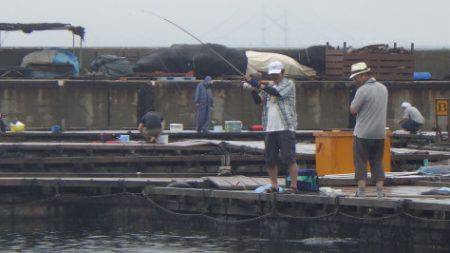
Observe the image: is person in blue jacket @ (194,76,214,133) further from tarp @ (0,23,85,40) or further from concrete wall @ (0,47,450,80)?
concrete wall @ (0,47,450,80)

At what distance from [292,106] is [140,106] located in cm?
1426

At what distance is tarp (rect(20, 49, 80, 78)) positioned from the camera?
29.8 meters

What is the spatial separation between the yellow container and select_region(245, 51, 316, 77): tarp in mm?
14405

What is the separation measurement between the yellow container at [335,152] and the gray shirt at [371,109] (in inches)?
90.2

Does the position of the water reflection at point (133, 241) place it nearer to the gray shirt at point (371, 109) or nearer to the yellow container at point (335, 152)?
the gray shirt at point (371, 109)

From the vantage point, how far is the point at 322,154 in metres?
15.8

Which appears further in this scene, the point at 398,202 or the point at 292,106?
the point at 292,106

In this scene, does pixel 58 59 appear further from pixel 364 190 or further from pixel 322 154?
pixel 364 190

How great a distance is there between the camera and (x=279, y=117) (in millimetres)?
13758

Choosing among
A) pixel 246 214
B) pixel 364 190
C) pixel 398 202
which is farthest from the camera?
pixel 246 214

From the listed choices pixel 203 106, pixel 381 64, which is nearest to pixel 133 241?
pixel 203 106

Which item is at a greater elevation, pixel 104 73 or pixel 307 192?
pixel 104 73

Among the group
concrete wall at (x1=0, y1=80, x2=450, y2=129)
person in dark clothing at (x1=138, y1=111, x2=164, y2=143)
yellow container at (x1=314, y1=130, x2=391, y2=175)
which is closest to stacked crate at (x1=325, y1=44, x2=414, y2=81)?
concrete wall at (x1=0, y1=80, x2=450, y2=129)

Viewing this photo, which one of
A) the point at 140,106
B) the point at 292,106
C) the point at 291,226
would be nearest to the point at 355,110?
the point at 292,106
